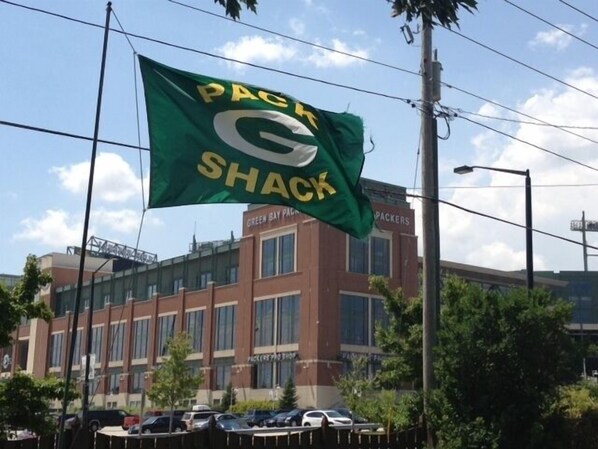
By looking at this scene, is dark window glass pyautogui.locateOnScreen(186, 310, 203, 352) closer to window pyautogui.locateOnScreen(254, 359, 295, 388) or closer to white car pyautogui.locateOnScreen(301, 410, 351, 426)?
window pyautogui.locateOnScreen(254, 359, 295, 388)

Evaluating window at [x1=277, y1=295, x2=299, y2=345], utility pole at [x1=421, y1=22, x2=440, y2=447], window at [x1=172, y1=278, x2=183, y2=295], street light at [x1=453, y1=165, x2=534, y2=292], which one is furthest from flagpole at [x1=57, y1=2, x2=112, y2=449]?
window at [x1=172, y1=278, x2=183, y2=295]

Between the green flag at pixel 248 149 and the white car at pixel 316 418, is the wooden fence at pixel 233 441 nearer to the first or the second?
the green flag at pixel 248 149

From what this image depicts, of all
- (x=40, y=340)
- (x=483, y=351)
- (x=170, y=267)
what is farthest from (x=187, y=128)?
(x=40, y=340)

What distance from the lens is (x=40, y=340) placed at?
368 ft

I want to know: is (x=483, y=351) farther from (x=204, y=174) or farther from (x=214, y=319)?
(x=214, y=319)

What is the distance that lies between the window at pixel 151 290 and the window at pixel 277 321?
20.8m

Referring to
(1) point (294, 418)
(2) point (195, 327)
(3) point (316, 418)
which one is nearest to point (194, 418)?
(1) point (294, 418)

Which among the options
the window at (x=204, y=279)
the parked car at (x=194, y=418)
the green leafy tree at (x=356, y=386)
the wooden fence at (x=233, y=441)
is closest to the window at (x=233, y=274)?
the window at (x=204, y=279)

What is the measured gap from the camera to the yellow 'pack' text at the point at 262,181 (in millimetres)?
10141

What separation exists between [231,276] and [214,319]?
4.58 m

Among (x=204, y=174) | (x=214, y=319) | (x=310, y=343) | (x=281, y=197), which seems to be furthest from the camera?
(x=214, y=319)

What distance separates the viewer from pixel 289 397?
68.1m

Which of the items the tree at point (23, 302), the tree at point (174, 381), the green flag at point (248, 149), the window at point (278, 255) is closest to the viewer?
the green flag at point (248, 149)

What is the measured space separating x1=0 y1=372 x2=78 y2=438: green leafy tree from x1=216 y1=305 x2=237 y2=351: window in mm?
70203
